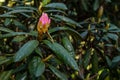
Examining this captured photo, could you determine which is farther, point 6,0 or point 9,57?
point 6,0

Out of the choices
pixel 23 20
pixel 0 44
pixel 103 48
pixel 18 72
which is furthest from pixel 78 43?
pixel 18 72

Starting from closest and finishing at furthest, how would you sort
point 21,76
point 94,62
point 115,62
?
point 21,76, point 115,62, point 94,62

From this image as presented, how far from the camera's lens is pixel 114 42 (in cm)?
203

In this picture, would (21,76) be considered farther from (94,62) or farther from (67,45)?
(94,62)

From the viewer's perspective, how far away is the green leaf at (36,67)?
1.37 m

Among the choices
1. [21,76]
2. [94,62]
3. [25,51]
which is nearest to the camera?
[25,51]

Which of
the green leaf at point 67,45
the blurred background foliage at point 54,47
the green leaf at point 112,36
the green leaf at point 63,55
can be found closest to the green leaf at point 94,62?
the blurred background foliage at point 54,47

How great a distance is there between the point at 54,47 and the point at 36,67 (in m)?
0.11

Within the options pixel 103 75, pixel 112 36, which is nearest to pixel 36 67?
pixel 103 75

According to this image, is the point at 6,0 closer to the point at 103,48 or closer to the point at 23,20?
the point at 23,20

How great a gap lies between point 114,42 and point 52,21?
488 millimetres

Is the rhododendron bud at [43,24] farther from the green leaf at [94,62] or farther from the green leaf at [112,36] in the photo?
the green leaf at [112,36]

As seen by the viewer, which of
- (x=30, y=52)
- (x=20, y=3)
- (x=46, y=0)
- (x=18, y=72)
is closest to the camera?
(x=30, y=52)

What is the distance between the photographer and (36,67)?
4.60 ft
